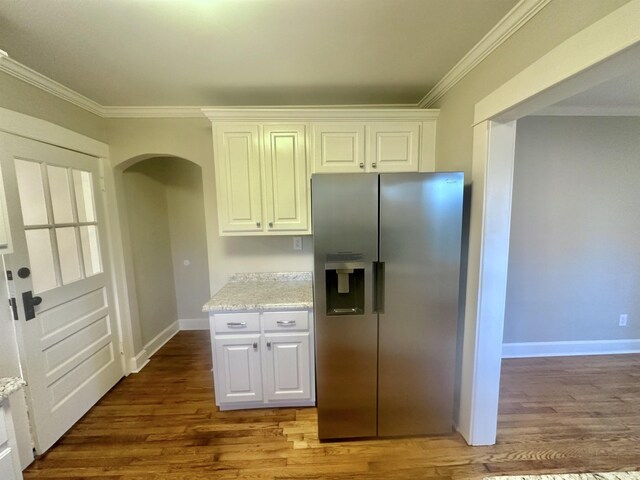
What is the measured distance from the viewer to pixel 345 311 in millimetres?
1698

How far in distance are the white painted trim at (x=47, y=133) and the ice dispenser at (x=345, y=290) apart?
2084 mm

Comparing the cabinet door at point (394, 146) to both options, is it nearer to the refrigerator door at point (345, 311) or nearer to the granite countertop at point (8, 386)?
the refrigerator door at point (345, 311)

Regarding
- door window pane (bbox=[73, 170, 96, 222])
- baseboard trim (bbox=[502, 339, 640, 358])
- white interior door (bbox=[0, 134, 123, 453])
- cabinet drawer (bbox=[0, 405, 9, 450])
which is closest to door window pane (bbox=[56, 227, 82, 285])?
white interior door (bbox=[0, 134, 123, 453])

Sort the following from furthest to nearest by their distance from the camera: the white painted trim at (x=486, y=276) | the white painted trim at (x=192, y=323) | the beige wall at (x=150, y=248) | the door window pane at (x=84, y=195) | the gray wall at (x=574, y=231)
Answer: the white painted trim at (x=192, y=323)
the beige wall at (x=150, y=248)
the gray wall at (x=574, y=231)
the door window pane at (x=84, y=195)
the white painted trim at (x=486, y=276)

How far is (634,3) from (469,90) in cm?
92

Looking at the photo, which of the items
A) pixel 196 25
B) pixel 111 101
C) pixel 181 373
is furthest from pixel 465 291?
pixel 111 101

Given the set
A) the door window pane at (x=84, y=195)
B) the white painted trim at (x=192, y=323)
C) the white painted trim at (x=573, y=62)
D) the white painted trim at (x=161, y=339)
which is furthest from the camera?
the white painted trim at (x=192, y=323)

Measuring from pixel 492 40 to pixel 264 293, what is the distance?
2.21 m

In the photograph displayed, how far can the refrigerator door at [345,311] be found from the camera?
159 cm

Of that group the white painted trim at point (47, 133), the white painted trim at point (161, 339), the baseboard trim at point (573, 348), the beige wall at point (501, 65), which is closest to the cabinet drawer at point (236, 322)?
the white painted trim at point (161, 339)

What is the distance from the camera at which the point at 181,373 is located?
254 centimetres

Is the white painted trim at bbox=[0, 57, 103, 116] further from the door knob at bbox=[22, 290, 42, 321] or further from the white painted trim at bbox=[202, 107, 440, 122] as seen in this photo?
the door knob at bbox=[22, 290, 42, 321]

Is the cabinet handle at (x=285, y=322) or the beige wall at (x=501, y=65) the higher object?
the beige wall at (x=501, y=65)

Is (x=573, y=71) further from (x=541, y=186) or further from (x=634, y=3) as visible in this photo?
(x=541, y=186)
